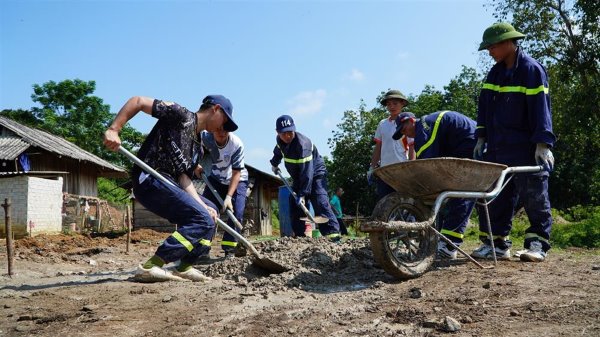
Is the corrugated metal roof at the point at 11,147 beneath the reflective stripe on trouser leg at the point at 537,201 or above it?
above

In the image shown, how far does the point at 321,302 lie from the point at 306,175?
3565mm

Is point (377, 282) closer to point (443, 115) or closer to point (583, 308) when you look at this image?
point (583, 308)

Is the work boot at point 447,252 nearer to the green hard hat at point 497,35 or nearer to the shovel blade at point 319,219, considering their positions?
the green hard hat at point 497,35

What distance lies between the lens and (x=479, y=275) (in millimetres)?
3658

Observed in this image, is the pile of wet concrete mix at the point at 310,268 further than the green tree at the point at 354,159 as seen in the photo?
No

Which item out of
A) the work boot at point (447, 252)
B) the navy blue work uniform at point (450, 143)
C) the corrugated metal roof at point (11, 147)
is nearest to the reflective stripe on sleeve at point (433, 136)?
the navy blue work uniform at point (450, 143)

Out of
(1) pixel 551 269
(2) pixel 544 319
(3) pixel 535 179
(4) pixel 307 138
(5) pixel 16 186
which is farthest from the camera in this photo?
(5) pixel 16 186

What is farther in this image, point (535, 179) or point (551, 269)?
point (535, 179)

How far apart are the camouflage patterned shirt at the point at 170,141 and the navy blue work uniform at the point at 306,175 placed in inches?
105

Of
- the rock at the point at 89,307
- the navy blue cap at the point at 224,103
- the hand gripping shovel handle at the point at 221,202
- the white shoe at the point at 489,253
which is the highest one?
the navy blue cap at the point at 224,103

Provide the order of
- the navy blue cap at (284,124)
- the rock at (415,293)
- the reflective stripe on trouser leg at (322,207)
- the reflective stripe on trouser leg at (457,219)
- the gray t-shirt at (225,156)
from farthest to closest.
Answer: the reflective stripe on trouser leg at (322,207), the navy blue cap at (284,124), the gray t-shirt at (225,156), the reflective stripe on trouser leg at (457,219), the rock at (415,293)

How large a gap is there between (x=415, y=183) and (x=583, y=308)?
1544 mm

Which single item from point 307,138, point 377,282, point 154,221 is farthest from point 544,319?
point 154,221

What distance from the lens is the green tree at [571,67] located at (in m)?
17.0
